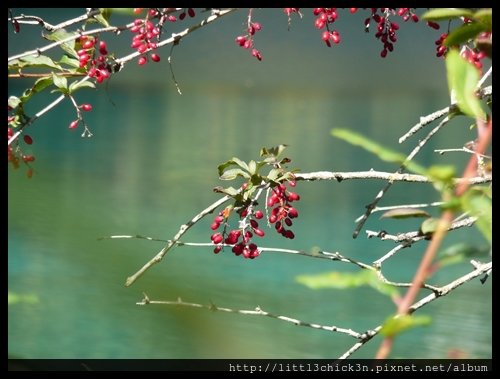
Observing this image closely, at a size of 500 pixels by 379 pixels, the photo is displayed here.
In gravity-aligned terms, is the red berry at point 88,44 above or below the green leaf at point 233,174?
above

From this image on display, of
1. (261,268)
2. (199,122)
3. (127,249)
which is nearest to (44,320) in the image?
(127,249)

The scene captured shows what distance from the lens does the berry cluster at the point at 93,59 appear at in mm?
1126

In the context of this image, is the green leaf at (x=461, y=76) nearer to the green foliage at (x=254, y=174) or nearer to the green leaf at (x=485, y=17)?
the green leaf at (x=485, y=17)

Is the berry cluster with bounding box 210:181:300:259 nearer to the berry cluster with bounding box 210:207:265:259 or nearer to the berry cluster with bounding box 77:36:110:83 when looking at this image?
the berry cluster with bounding box 210:207:265:259

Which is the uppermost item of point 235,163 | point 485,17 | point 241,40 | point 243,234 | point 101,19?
point 241,40

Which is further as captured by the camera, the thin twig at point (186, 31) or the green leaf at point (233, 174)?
the green leaf at point (233, 174)

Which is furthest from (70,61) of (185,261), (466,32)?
(185,261)

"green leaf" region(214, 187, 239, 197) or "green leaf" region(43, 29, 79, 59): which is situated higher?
"green leaf" region(43, 29, 79, 59)

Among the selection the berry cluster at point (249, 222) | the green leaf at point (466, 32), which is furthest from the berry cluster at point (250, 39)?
the green leaf at point (466, 32)

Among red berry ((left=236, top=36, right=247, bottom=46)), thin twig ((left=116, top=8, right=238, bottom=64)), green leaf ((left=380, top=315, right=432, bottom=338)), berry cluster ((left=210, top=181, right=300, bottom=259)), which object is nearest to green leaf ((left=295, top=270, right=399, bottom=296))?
green leaf ((left=380, top=315, right=432, bottom=338))

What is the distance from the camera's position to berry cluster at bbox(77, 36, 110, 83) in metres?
1.13

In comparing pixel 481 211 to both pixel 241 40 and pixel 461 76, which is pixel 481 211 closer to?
pixel 461 76

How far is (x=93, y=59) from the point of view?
1.15m
